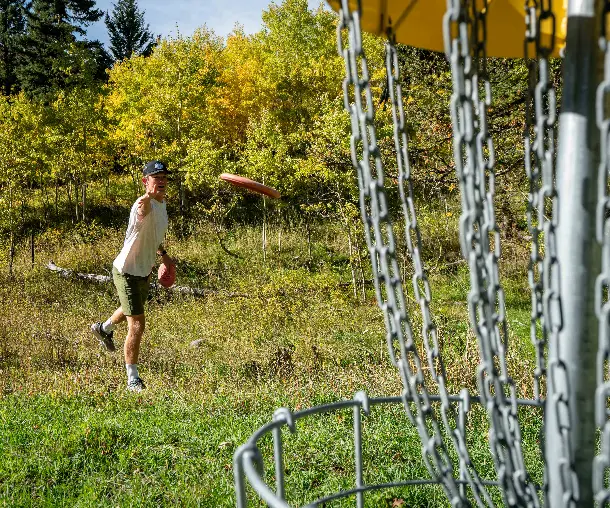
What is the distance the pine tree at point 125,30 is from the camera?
41.3 metres

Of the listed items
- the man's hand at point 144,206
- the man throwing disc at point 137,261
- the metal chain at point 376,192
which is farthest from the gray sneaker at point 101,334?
the metal chain at point 376,192

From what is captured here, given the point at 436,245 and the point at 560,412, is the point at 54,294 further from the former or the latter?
the point at 560,412

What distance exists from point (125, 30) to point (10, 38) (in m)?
9.60

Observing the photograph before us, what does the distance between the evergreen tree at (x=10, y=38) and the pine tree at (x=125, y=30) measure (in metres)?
6.66

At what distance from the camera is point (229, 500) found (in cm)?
336

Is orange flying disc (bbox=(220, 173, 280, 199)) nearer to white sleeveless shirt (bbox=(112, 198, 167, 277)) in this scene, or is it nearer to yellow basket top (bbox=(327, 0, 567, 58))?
white sleeveless shirt (bbox=(112, 198, 167, 277))

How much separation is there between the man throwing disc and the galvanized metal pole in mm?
4616

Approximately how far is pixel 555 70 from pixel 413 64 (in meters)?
3.48

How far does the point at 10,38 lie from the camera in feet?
109

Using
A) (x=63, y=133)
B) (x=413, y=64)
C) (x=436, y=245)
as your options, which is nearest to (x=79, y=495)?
Result: (x=413, y=64)

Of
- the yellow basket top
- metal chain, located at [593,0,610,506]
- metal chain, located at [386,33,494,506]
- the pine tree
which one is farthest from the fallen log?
the pine tree

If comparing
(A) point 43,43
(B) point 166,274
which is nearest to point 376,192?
(B) point 166,274

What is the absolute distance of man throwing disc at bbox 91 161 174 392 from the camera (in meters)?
5.57

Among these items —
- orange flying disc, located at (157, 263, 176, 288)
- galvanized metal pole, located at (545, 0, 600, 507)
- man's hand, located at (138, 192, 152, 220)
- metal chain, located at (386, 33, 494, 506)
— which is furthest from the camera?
orange flying disc, located at (157, 263, 176, 288)
